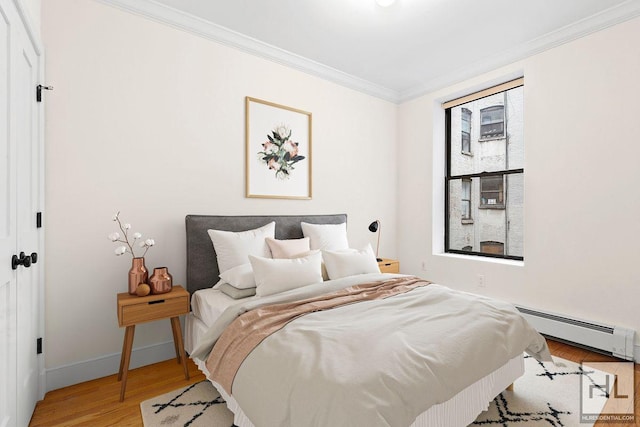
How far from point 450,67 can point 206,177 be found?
2.84 meters

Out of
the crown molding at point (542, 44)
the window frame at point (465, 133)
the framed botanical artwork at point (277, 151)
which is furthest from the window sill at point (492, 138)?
the framed botanical artwork at point (277, 151)

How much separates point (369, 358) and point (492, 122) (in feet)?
11.2

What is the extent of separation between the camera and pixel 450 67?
140 inches

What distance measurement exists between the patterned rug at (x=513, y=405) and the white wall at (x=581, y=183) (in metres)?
0.80

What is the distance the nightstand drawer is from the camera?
2.04 metres

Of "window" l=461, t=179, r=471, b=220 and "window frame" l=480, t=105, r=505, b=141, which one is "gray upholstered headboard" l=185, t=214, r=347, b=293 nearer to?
"window" l=461, t=179, r=471, b=220

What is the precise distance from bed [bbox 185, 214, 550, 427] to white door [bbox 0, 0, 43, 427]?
824 millimetres

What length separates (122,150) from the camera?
94.7 inches

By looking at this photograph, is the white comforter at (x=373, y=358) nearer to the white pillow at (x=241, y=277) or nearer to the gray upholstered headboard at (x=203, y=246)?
the white pillow at (x=241, y=277)

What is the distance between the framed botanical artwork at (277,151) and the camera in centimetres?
307

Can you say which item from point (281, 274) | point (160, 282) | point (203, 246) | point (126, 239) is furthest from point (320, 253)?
point (126, 239)

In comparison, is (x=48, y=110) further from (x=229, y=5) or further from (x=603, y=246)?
(x=603, y=246)

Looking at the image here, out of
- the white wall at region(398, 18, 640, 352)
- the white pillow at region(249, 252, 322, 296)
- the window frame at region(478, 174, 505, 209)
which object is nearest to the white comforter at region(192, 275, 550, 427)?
the white pillow at region(249, 252, 322, 296)

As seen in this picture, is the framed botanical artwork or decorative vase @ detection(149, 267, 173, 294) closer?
decorative vase @ detection(149, 267, 173, 294)
